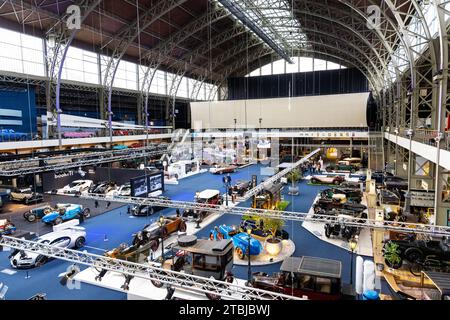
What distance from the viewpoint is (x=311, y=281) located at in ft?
23.6

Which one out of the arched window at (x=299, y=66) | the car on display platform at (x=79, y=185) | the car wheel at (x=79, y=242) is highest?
the arched window at (x=299, y=66)

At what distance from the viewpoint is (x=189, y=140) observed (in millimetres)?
32938

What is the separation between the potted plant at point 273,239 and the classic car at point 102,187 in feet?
39.2

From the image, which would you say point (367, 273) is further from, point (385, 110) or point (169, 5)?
point (385, 110)

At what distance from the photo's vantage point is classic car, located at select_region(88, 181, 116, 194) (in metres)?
19.4

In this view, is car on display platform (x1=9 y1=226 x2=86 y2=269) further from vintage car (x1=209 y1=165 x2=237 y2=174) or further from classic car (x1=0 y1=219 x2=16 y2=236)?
vintage car (x1=209 y1=165 x2=237 y2=174)

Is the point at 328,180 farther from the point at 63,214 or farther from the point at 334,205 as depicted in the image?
the point at 63,214

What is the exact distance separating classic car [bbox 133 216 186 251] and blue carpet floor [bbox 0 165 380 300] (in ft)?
3.31

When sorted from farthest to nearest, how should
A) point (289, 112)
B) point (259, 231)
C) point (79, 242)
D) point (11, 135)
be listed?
point (289, 112) → point (11, 135) → point (259, 231) → point (79, 242)

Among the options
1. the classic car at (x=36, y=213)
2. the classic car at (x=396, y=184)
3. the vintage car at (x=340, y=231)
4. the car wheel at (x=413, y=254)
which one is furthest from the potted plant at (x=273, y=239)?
the classic car at (x=36, y=213)

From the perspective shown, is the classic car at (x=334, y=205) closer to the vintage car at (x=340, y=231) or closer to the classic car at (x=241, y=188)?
the vintage car at (x=340, y=231)

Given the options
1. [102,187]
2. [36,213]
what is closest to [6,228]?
[36,213]

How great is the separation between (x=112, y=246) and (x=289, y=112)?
1053 inches

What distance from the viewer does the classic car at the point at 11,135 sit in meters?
19.6
